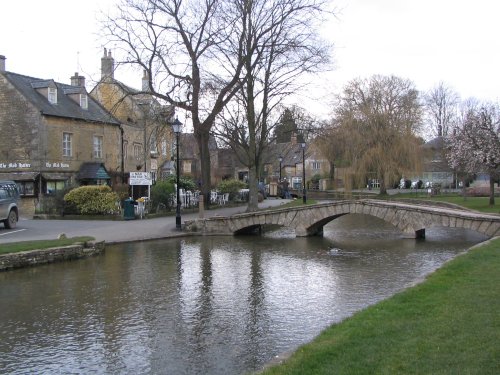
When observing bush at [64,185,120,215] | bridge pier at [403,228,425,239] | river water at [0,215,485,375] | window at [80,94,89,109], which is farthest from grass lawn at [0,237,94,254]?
window at [80,94,89,109]

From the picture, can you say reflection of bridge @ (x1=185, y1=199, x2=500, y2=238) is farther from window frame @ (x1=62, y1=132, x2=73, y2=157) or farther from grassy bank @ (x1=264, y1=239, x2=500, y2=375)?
window frame @ (x1=62, y1=132, x2=73, y2=157)

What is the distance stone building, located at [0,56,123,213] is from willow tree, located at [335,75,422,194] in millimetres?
22023

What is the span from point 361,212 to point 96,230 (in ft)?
39.2

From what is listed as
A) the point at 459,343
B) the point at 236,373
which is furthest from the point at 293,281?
the point at 459,343

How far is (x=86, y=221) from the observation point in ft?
92.8

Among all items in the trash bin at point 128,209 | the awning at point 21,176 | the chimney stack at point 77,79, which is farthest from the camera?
the chimney stack at point 77,79

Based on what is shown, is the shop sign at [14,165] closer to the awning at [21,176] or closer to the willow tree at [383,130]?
→ the awning at [21,176]

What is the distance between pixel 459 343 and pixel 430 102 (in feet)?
229

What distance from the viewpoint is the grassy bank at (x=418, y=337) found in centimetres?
571

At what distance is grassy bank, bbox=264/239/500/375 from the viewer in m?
5.71

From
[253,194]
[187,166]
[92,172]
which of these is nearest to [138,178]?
[253,194]

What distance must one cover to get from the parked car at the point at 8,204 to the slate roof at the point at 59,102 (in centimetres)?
1000

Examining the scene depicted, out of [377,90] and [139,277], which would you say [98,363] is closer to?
[139,277]

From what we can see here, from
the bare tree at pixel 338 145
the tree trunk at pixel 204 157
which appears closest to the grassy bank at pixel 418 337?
the tree trunk at pixel 204 157
